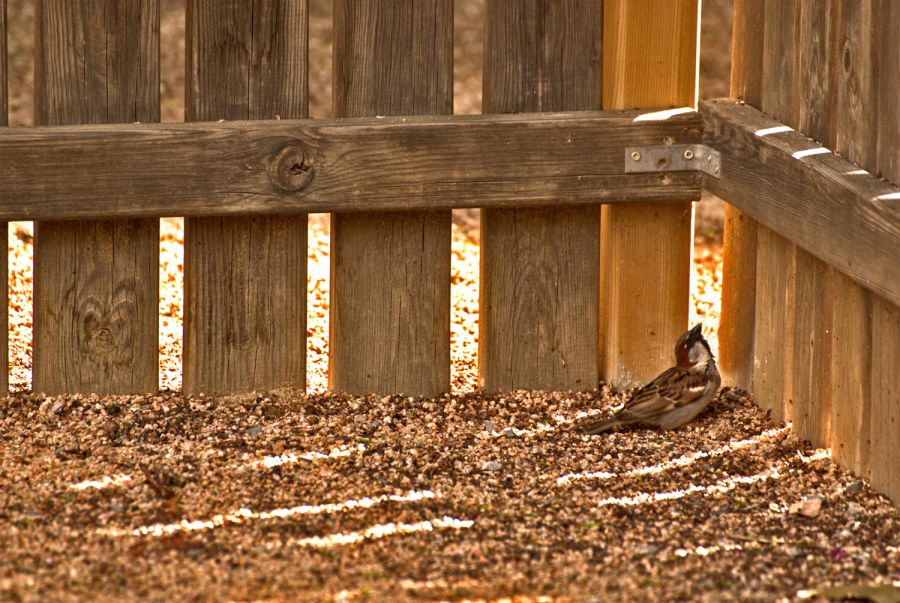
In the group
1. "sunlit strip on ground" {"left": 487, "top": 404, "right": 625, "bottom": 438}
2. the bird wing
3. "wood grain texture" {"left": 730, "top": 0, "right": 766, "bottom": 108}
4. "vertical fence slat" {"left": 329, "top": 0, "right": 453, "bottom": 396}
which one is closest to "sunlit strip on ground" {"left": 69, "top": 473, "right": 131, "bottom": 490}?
"vertical fence slat" {"left": 329, "top": 0, "right": 453, "bottom": 396}

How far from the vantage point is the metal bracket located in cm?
498

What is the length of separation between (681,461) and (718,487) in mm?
270

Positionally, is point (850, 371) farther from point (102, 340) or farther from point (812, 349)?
point (102, 340)

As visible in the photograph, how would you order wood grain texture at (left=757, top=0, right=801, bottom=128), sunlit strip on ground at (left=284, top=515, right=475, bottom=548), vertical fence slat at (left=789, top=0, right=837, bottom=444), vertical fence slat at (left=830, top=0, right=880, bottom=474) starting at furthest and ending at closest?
wood grain texture at (left=757, top=0, right=801, bottom=128), vertical fence slat at (left=789, top=0, right=837, bottom=444), vertical fence slat at (left=830, top=0, right=880, bottom=474), sunlit strip on ground at (left=284, top=515, right=475, bottom=548)

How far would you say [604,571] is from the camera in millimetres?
3648

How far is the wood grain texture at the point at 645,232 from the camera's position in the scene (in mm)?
5055

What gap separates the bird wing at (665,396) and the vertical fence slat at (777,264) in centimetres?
26

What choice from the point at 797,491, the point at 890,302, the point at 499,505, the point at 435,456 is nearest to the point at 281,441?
the point at 435,456

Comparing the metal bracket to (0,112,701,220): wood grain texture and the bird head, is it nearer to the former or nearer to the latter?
(0,112,701,220): wood grain texture

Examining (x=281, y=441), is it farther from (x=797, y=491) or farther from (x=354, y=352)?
(x=797, y=491)

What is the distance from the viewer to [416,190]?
4879 mm

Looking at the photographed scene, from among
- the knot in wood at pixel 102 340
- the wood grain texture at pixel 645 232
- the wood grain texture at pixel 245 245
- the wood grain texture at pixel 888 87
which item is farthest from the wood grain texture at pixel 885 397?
the knot in wood at pixel 102 340

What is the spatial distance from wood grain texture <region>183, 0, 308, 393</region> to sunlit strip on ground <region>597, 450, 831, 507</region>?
1460mm

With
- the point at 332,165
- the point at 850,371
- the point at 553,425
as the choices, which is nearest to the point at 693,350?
the point at 553,425
